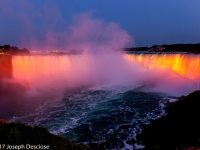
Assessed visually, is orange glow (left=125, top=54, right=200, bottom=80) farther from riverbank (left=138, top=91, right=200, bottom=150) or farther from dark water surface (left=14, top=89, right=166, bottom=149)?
riverbank (left=138, top=91, right=200, bottom=150)

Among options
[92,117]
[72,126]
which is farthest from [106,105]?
[72,126]

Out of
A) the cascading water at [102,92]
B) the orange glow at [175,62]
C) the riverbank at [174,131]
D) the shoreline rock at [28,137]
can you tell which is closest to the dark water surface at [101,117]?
the cascading water at [102,92]

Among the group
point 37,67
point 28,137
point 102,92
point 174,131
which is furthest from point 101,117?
point 37,67

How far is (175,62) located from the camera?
1953 inches

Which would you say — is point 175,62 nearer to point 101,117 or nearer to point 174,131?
point 101,117

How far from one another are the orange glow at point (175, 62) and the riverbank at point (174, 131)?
21243mm

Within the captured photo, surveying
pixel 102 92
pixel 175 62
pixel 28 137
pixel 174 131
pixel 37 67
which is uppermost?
pixel 28 137

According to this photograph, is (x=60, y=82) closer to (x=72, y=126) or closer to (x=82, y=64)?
(x=82, y=64)

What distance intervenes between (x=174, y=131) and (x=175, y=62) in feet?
103

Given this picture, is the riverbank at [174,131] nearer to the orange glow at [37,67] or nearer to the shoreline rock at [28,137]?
the shoreline rock at [28,137]

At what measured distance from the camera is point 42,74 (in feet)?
177

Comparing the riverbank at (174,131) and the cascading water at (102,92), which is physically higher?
the riverbank at (174,131)

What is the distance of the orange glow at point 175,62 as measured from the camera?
44119 mm

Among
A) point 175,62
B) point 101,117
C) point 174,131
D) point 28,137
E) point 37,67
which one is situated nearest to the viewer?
point 28,137
